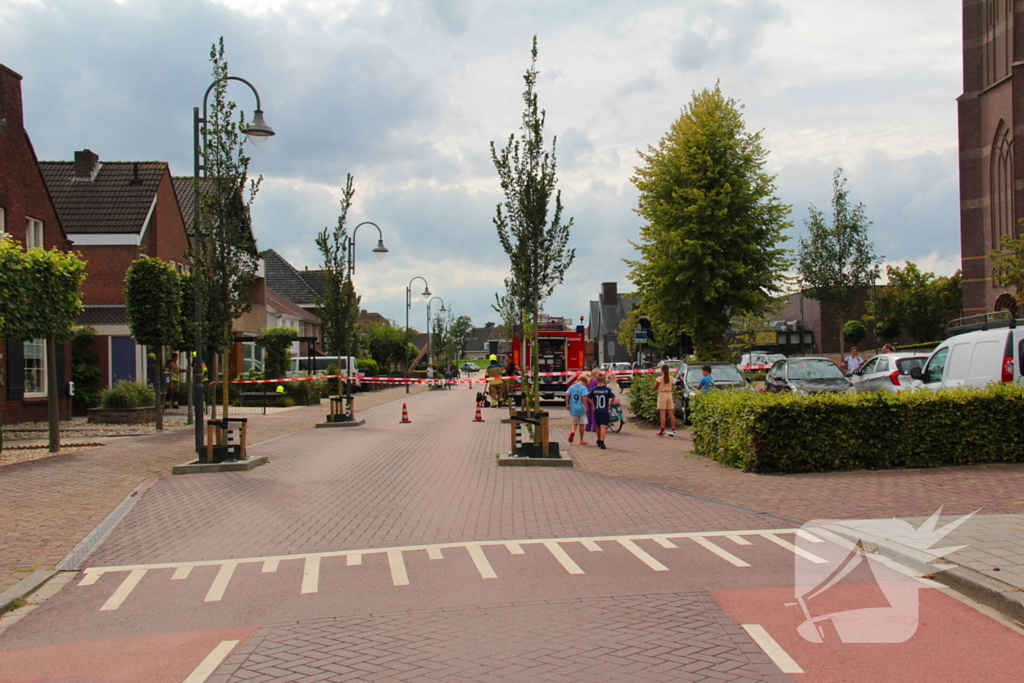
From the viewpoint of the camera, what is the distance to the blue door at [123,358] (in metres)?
28.8

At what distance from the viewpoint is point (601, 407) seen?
18.0m

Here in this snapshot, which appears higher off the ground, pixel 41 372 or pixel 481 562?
pixel 41 372

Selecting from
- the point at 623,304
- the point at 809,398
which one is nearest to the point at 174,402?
the point at 809,398

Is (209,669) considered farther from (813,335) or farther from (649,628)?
(813,335)

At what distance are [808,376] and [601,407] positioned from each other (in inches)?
260

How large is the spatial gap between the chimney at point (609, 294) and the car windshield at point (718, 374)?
87.6 metres

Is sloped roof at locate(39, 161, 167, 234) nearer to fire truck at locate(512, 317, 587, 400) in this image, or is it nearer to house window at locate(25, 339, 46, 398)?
house window at locate(25, 339, 46, 398)

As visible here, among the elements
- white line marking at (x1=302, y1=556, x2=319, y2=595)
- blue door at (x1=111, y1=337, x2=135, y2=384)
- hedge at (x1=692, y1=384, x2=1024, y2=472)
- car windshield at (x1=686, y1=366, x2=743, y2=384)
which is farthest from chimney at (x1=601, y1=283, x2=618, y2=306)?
white line marking at (x1=302, y1=556, x2=319, y2=595)

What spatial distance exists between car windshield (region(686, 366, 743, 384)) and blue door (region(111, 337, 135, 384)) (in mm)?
17845

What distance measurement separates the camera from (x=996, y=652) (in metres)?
5.09

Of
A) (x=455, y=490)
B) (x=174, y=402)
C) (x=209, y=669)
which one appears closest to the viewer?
(x=209, y=669)

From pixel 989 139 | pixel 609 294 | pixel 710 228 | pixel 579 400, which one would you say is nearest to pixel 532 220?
pixel 579 400

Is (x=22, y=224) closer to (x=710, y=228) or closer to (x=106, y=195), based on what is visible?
(x=106, y=195)

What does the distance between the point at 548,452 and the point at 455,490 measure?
3.34m
